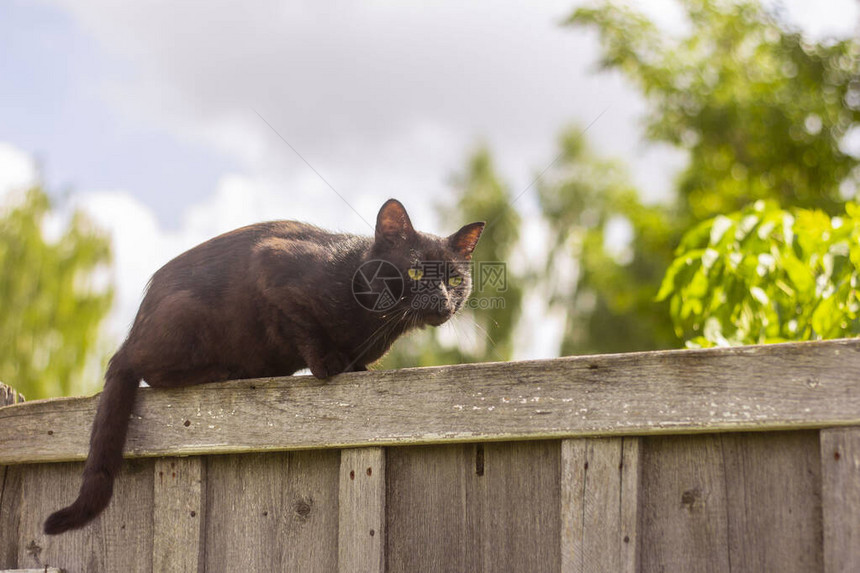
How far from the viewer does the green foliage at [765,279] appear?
229 cm

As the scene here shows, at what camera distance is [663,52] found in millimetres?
10266

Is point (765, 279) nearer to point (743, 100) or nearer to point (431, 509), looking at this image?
point (431, 509)

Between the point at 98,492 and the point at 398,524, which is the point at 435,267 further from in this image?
the point at 98,492

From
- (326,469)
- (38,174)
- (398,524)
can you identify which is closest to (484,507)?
(398,524)

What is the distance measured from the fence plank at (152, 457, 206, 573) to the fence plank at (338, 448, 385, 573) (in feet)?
1.38

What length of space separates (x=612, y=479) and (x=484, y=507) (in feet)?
0.98

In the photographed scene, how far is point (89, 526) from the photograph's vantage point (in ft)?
7.16

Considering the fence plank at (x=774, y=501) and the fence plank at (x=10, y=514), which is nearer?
the fence plank at (x=774, y=501)

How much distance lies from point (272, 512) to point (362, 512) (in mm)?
274

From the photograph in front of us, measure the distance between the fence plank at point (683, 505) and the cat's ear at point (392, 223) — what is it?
1.21 meters
